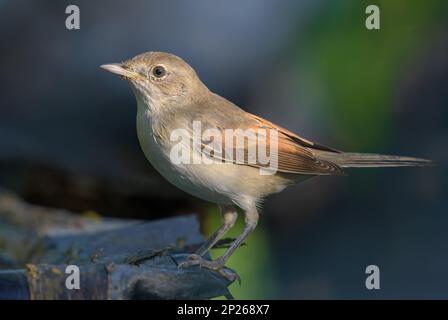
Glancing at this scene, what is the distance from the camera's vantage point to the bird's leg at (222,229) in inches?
150

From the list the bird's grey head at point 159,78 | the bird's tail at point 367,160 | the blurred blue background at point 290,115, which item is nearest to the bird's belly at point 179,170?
the bird's grey head at point 159,78

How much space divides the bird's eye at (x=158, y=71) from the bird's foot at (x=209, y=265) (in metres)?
0.89

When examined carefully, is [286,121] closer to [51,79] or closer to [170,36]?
[170,36]

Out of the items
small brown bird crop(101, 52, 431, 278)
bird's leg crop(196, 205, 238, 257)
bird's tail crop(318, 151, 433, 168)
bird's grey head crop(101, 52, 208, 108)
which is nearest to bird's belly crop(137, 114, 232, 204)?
small brown bird crop(101, 52, 431, 278)

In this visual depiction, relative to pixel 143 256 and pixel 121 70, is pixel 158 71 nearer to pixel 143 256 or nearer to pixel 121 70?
pixel 121 70

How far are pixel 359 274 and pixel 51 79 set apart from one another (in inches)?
104

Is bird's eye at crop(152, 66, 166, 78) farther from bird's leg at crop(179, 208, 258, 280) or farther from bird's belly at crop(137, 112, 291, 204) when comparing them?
bird's leg at crop(179, 208, 258, 280)

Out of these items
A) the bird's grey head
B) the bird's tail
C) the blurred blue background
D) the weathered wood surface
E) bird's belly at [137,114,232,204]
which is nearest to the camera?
the weathered wood surface

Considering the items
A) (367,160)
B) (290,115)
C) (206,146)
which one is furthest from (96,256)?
(290,115)

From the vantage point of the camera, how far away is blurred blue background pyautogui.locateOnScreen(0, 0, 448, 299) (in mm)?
5199

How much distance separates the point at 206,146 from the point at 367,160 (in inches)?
37.0

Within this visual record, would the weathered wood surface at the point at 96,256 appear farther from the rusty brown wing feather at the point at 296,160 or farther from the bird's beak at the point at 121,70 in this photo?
the bird's beak at the point at 121,70

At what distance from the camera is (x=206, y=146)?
143 inches

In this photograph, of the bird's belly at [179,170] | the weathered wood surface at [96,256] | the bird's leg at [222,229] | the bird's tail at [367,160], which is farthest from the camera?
the bird's tail at [367,160]
